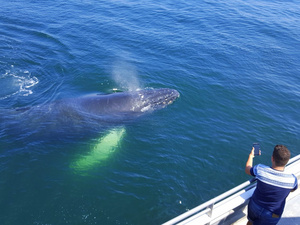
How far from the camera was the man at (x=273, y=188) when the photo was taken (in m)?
7.14

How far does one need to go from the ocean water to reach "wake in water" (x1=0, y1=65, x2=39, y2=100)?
3.1 inches

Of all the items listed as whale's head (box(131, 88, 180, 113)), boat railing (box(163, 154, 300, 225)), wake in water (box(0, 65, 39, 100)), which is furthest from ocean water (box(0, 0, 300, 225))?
boat railing (box(163, 154, 300, 225))

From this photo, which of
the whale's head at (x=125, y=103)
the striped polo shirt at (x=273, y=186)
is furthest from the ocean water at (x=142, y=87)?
the striped polo shirt at (x=273, y=186)

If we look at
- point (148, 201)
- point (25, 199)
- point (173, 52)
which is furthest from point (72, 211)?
point (173, 52)

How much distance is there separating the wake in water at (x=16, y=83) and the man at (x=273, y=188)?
16.8m

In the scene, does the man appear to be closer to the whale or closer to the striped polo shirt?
the striped polo shirt

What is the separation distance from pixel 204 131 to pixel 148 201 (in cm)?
649

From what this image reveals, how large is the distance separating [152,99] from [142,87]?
2.89 metres

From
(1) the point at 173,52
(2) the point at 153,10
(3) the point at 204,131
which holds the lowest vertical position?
(3) the point at 204,131

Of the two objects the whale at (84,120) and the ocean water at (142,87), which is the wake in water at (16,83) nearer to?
the ocean water at (142,87)

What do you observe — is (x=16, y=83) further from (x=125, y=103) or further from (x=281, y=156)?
(x=281, y=156)

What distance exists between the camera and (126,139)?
52.0 feet

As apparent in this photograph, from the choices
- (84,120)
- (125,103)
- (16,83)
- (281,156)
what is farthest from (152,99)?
(281,156)

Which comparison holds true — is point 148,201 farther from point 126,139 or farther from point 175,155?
point 126,139
